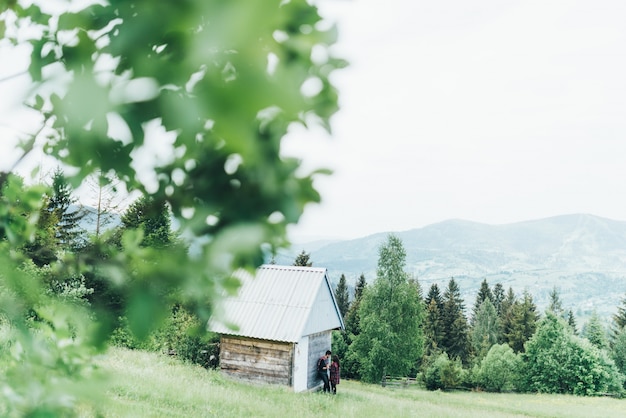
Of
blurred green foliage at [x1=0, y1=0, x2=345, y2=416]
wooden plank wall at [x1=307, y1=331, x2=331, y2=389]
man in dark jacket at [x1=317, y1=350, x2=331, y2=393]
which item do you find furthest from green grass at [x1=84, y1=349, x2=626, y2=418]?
blurred green foliage at [x1=0, y1=0, x2=345, y2=416]

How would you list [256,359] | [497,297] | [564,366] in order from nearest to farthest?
[256,359], [564,366], [497,297]

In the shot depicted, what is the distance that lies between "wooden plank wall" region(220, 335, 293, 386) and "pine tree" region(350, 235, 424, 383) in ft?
68.2

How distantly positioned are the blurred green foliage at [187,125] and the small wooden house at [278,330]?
16580 mm

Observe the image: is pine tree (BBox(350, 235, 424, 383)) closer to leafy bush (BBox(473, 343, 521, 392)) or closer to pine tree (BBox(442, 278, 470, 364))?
leafy bush (BBox(473, 343, 521, 392))

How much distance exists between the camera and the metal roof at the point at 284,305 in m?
18.8

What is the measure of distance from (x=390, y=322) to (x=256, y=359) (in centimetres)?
2200

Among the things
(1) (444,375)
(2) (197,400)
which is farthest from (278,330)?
(1) (444,375)

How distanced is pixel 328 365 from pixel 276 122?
68.0ft

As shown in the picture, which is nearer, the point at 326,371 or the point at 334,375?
the point at 334,375

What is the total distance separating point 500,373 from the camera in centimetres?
4491

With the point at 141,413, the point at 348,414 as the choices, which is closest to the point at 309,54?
the point at 141,413

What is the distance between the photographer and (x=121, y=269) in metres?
1.05

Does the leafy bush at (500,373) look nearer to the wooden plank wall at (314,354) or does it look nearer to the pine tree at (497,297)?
the wooden plank wall at (314,354)

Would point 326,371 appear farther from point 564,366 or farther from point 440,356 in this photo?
point 564,366
